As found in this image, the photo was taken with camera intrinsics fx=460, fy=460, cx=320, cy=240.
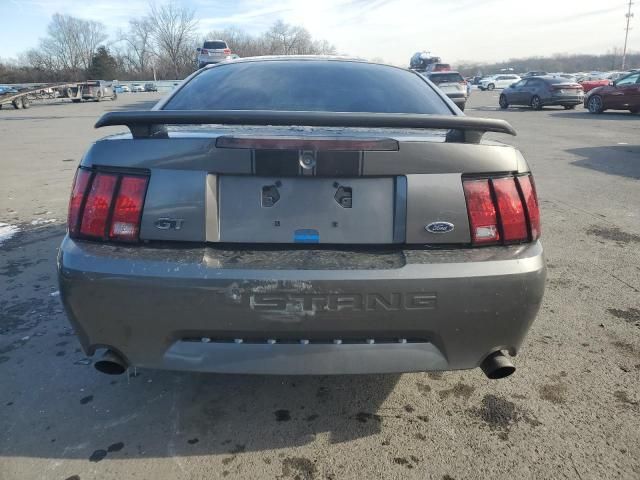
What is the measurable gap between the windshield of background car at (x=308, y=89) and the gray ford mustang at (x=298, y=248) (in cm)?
77

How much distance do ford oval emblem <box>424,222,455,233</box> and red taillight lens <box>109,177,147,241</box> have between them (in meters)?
1.13

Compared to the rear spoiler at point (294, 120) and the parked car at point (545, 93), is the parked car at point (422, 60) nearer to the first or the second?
the parked car at point (545, 93)

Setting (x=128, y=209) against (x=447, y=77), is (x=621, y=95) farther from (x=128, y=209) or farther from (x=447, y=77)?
(x=128, y=209)

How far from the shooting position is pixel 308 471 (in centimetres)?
188

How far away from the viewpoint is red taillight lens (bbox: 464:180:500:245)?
1839 mm

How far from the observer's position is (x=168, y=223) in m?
1.79

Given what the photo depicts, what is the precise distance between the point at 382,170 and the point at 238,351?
0.89 metres

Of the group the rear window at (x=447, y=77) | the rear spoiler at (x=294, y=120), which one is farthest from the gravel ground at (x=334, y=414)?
the rear window at (x=447, y=77)

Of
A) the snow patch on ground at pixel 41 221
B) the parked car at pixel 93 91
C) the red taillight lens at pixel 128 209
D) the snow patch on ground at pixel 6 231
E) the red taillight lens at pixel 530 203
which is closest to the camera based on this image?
the red taillight lens at pixel 128 209

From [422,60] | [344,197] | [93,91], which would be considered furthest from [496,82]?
[344,197]

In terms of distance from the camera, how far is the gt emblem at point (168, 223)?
179cm

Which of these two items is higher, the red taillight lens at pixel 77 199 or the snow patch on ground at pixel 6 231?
the red taillight lens at pixel 77 199

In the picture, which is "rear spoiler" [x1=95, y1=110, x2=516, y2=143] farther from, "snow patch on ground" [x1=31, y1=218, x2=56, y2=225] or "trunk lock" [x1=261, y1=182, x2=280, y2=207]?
"snow patch on ground" [x1=31, y1=218, x2=56, y2=225]

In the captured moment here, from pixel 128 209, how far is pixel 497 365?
161 centimetres
